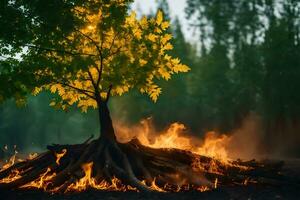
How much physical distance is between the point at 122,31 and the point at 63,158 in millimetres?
6055

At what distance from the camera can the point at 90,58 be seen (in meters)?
16.5

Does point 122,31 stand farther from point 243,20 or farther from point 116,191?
point 243,20

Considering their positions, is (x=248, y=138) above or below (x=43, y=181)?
above

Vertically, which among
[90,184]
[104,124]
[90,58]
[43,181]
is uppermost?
[90,58]

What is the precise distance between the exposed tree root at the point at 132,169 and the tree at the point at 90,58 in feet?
0.21

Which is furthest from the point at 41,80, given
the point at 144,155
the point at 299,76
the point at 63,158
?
the point at 299,76

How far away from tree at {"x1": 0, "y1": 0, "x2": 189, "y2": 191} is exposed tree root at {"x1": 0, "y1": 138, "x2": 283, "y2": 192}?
0.21 feet

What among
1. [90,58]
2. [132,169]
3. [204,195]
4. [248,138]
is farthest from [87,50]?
[248,138]

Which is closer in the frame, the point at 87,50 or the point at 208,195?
the point at 208,195

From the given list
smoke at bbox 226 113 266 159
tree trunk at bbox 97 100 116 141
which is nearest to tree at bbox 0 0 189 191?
tree trunk at bbox 97 100 116 141

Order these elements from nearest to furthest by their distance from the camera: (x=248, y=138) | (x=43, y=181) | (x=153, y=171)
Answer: (x=43, y=181)
(x=153, y=171)
(x=248, y=138)

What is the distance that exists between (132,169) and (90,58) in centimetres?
494

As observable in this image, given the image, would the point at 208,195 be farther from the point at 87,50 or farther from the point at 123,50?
the point at 87,50

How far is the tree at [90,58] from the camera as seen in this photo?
657 inches
